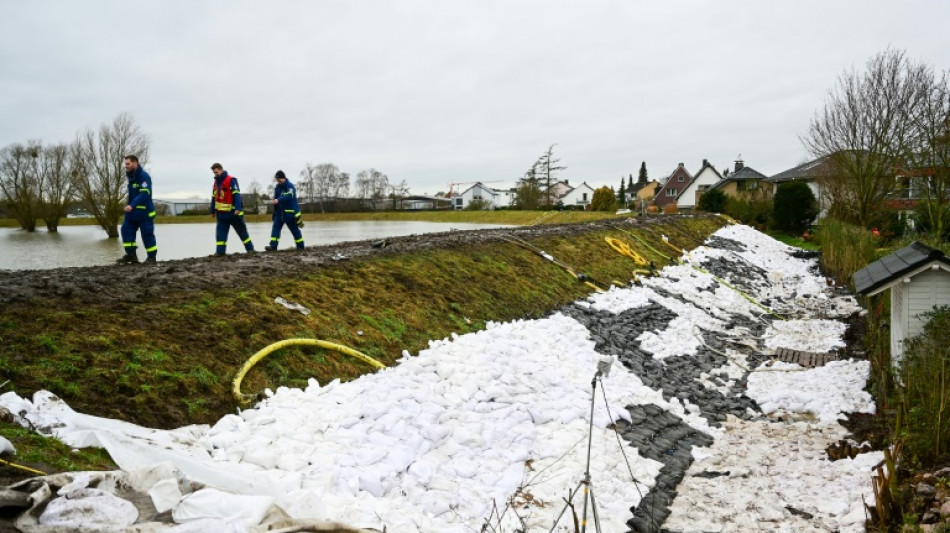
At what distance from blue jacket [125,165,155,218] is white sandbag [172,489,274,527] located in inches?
330

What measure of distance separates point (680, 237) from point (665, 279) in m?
10.4

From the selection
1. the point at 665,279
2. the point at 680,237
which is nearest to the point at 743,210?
the point at 680,237

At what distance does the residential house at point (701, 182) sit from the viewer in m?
63.8

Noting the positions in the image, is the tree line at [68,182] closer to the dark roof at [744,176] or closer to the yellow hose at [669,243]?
the yellow hose at [669,243]

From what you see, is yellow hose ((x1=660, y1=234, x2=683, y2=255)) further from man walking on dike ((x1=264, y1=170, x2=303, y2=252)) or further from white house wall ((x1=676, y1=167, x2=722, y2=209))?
white house wall ((x1=676, y1=167, x2=722, y2=209))

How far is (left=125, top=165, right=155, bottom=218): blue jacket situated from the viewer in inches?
409

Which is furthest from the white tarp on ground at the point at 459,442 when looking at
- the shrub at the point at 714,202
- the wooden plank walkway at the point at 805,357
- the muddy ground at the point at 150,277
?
the shrub at the point at 714,202

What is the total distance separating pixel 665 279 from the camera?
16.6m

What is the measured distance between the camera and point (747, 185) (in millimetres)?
49469

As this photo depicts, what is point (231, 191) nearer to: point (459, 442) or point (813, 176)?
point (459, 442)

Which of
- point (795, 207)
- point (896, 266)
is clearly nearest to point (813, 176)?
point (795, 207)

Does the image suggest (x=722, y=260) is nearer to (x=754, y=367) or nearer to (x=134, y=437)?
(x=754, y=367)

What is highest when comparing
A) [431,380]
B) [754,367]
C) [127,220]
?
[127,220]

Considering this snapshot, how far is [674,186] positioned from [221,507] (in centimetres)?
7547
